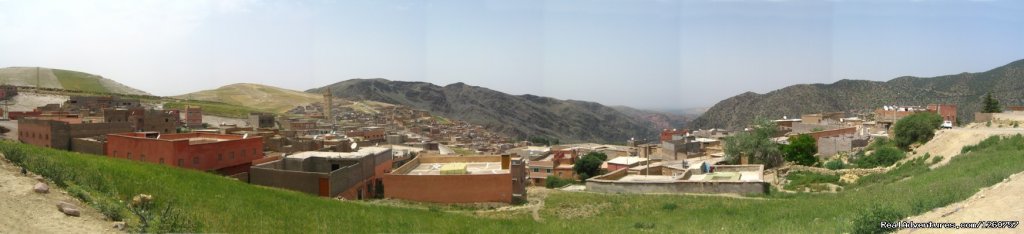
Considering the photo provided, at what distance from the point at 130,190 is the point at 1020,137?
86.5ft

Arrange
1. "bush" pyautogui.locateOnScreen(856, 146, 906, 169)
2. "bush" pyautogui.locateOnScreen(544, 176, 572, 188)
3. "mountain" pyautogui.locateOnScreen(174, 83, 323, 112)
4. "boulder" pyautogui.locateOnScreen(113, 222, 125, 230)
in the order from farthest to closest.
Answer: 1. "mountain" pyautogui.locateOnScreen(174, 83, 323, 112)
2. "bush" pyautogui.locateOnScreen(544, 176, 572, 188)
3. "bush" pyautogui.locateOnScreen(856, 146, 906, 169)
4. "boulder" pyautogui.locateOnScreen(113, 222, 125, 230)

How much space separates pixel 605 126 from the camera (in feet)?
620

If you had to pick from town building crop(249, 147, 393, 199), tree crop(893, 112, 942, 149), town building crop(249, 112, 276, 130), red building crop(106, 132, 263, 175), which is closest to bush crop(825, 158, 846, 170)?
tree crop(893, 112, 942, 149)

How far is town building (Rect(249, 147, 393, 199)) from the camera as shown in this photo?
69.4ft

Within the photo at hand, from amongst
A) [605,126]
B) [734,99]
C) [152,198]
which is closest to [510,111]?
[605,126]

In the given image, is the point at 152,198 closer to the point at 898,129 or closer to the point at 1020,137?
the point at 1020,137

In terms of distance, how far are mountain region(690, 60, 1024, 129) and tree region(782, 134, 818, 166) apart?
4288cm

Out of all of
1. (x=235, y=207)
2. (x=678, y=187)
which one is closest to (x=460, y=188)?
(x=678, y=187)

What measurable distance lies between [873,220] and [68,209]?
10.2 m

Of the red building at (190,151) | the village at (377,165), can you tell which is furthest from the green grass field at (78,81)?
the red building at (190,151)

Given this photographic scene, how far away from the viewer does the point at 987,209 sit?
770cm

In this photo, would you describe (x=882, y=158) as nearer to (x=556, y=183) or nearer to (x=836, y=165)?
(x=836, y=165)

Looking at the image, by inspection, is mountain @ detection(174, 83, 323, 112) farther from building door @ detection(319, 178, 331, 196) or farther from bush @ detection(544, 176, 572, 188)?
building door @ detection(319, 178, 331, 196)

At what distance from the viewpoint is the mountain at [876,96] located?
242ft
